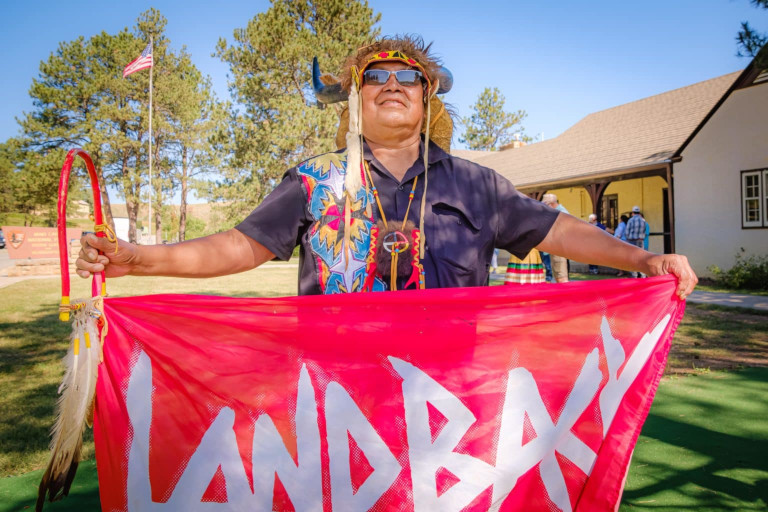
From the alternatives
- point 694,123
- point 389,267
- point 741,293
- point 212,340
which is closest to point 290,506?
point 212,340

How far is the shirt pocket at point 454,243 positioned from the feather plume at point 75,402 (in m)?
1.27

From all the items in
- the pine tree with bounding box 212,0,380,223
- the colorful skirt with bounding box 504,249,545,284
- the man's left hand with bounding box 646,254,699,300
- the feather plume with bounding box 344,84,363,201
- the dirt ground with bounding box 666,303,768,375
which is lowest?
the dirt ground with bounding box 666,303,768,375

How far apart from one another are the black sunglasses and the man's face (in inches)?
0.5

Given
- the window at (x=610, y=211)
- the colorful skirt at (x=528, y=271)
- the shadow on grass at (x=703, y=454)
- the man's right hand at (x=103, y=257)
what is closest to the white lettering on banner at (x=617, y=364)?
the shadow on grass at (x=703, y=454)

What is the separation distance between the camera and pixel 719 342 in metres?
7.04

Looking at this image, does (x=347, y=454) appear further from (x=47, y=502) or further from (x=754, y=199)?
(x=754, y=199)

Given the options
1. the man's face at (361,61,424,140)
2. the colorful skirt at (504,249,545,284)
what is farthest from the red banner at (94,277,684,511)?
the colorful skirt at (504,249,545,284)

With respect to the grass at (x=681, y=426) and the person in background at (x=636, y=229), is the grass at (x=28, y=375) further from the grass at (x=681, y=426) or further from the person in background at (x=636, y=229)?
the person in background at (x=636, y=229)

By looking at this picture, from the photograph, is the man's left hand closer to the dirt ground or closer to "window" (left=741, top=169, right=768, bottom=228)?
the dirt ground

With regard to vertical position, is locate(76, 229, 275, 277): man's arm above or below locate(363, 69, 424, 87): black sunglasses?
below

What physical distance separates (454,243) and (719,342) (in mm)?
6420

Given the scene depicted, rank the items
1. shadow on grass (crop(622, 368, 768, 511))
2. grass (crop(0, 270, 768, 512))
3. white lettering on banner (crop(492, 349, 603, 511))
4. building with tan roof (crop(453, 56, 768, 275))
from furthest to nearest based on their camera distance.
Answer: building with tan roof (crop(453, 56, 768, 275)), grass (crop(0, 270, 768, 512)), shadow on grass (crop(622, 368, 768, 511)), white lettering on banner (crop(492, 349, 603, 511))

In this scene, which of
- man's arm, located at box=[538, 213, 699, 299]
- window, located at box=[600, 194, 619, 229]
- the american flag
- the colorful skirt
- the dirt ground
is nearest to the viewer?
man's arm, located at box=[538, 213, 699, 299]

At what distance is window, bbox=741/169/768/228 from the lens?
13586 mm
